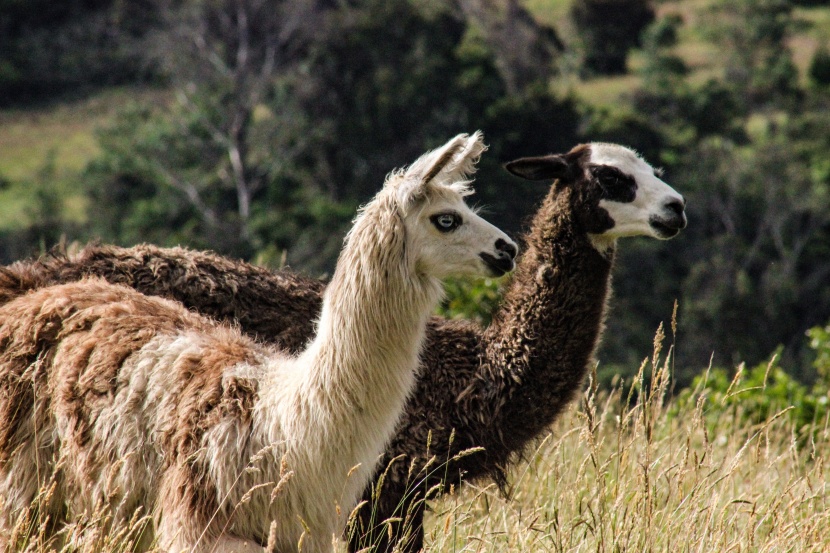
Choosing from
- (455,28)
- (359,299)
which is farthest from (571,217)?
(455,28)

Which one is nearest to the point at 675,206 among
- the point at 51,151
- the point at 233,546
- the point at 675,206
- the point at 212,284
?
the point at 675,206

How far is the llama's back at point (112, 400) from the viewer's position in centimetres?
415

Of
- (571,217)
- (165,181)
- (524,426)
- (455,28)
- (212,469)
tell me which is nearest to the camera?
(212,469)

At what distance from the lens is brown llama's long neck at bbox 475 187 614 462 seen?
5.48 meters

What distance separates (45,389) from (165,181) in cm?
3720

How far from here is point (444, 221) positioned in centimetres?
422

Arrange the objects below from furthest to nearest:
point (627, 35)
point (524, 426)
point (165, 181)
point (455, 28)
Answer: point (627, 35) → point (455, 28) → point (165, 181) → point (524, 426)

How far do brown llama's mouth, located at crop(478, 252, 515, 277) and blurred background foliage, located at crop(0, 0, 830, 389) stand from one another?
2324cm

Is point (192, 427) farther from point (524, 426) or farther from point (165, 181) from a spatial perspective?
point (165, 181)

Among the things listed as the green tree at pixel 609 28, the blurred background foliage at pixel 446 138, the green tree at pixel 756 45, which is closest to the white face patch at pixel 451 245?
the blurred background foliage at pixel 446 138

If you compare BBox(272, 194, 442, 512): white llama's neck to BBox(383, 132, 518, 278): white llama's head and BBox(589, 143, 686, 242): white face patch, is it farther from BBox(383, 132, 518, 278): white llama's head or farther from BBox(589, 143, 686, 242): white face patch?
BBox(589, 143, 686, 242): white face patch

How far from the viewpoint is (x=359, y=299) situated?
4.18 m

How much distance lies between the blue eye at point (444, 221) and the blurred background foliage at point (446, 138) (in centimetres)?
2334

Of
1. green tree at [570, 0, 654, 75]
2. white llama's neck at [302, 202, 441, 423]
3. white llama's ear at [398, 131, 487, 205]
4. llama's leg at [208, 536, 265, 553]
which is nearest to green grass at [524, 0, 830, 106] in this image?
green tree at [570, 0, 654, 75]
